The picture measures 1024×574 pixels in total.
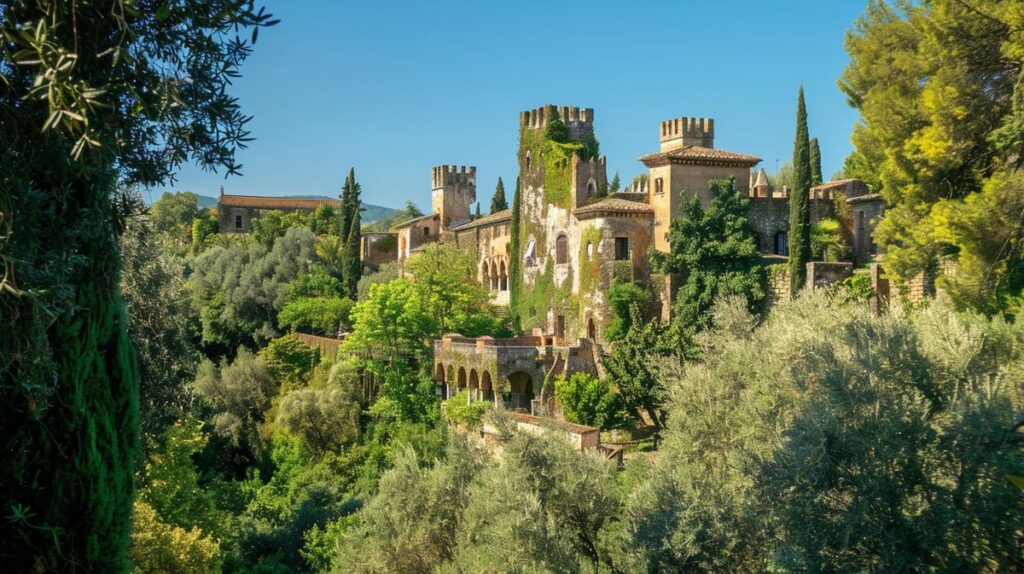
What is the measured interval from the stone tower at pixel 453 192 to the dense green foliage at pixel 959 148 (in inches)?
1798

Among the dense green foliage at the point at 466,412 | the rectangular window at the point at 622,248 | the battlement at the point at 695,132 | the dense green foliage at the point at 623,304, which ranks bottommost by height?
the dense green foliage at the point at 466,412

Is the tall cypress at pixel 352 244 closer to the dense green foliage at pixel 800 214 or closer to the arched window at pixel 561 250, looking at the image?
the arched window at pixel 561 250

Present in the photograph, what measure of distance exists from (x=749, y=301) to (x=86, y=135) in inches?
1254

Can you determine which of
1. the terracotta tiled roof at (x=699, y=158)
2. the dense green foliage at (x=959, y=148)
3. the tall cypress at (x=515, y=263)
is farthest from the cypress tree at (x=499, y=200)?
the dense green foliage at (x=959, y=148)

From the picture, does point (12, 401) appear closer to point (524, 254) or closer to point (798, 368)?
point (798, 368)

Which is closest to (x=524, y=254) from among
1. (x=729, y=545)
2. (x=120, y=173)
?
(x=729, y=545)

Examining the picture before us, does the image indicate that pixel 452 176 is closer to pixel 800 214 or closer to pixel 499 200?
pixel 499 200

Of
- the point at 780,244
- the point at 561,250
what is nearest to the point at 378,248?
the point at 561,250

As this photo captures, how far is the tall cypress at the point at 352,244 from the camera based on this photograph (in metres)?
58.4

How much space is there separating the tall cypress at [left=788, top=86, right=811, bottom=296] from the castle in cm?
63

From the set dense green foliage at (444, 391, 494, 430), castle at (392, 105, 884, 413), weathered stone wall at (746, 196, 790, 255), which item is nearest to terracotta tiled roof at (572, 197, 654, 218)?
castle at (392, 105, 884, 413)

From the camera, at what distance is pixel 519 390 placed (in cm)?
3956

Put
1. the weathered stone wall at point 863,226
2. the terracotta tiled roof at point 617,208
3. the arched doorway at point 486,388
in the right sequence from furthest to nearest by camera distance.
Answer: the terracotta tiled roof at point 617,208
the arched doorway at point 486,388
the weathered stone wall at point 863,226

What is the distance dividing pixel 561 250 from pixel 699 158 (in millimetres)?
7737
